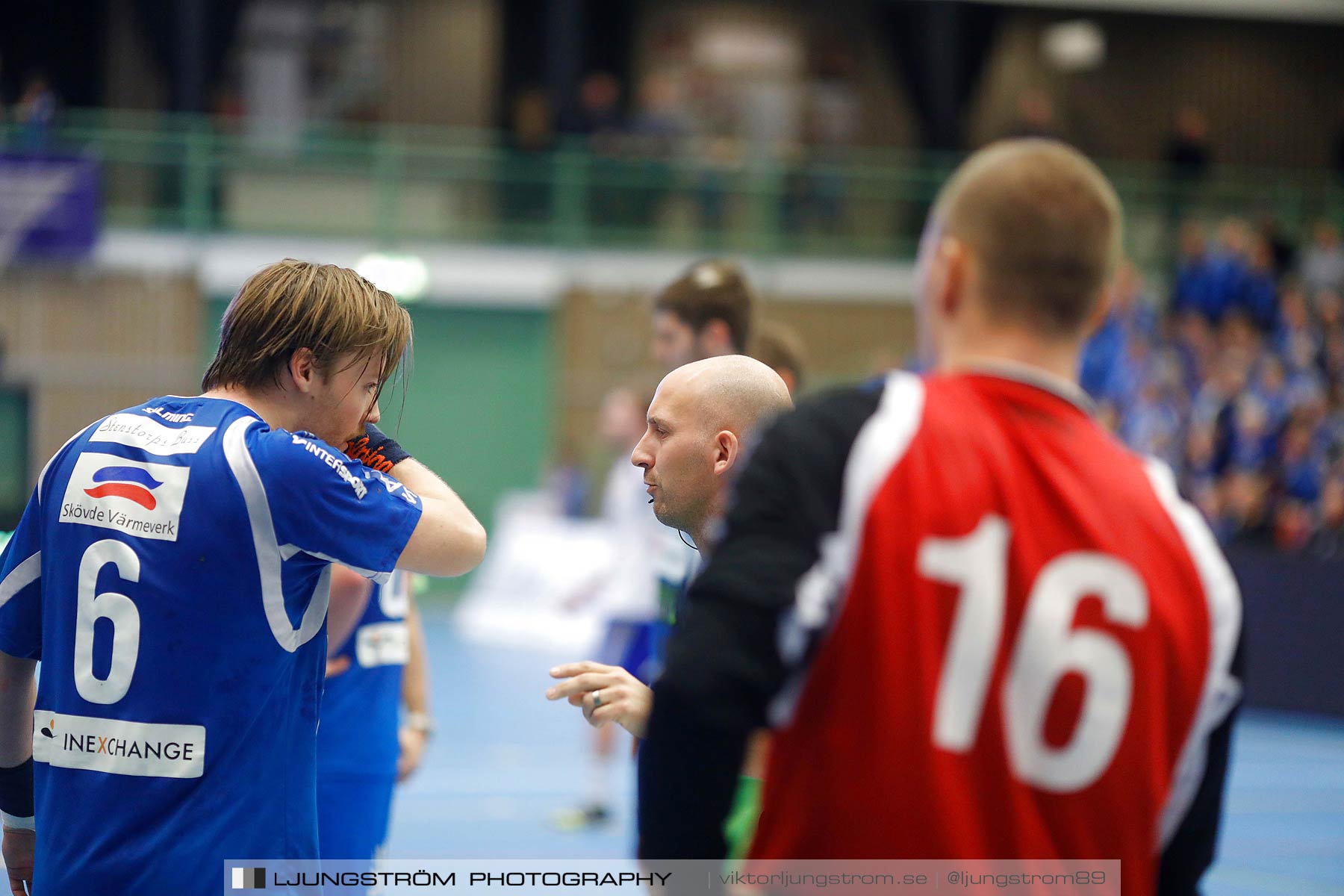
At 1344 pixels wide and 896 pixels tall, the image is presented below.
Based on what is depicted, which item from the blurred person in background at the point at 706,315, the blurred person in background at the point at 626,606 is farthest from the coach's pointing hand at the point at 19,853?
the blurred person in background at the point at 626,606

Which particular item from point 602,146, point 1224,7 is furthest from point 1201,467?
point 1224,7

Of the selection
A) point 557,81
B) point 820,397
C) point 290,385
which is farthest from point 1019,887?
point 557,81

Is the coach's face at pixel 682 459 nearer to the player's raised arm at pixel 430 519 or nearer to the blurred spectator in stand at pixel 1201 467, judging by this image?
the player's raised arm at pixel 430 519

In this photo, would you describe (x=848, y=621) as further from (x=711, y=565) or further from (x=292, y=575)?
(x=292, y=575)

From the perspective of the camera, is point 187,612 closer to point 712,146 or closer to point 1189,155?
point 712,146

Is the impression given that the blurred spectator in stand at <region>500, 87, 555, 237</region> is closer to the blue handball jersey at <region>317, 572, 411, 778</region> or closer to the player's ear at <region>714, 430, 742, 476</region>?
the blue handball jersey at <region>317, 572, 411, 778</region>

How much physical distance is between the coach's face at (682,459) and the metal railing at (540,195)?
14.0 m

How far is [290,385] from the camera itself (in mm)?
2287

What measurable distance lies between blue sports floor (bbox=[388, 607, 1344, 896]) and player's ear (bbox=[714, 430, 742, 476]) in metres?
4.32

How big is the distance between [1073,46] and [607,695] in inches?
885

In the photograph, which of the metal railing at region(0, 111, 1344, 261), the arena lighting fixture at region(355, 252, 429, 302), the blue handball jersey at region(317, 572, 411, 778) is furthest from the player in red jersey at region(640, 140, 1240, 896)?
the metal railing at region(0, 111, 1344, 261)

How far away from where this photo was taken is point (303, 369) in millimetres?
2277

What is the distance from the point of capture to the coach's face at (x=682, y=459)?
2.57 metres

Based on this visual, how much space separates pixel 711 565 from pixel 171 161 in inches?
605
